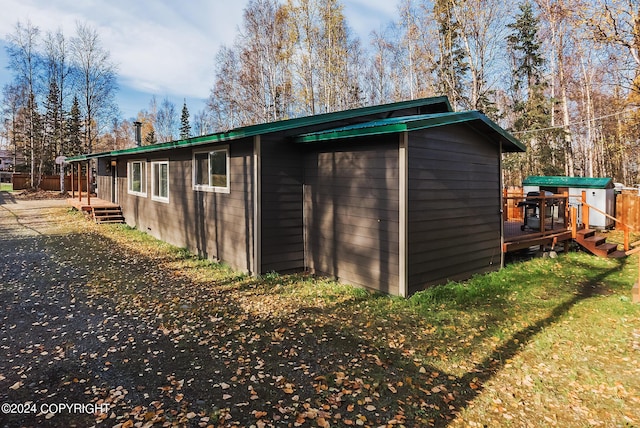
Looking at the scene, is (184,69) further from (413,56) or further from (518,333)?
(518,333)

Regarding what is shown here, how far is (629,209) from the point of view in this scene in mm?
13508

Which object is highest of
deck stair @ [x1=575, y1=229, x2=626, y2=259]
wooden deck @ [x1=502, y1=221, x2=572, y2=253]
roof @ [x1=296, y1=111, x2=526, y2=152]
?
roof @ [x1=296, y1=111, x2=526, y2=152]

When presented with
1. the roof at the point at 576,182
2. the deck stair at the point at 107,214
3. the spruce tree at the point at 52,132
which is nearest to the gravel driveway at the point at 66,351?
the deck stair at the point at 107,214

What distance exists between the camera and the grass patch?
2996 mm

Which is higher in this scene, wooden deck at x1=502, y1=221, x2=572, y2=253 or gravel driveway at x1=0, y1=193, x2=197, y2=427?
wooden deck at x1=502, y1=221, x2=572, y2=253

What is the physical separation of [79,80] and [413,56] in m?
23.8

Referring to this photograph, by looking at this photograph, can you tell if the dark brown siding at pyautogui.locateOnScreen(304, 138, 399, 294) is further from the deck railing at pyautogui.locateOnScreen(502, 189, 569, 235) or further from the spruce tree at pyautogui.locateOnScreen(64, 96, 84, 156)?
the spruce tree at pyautogui.locateOnScreen(64, 96, 84, 156)

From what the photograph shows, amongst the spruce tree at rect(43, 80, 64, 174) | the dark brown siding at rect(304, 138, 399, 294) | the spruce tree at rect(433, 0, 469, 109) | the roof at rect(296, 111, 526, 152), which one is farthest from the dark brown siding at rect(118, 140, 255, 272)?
the spruce tree at rect(43, 80, 64, 174)

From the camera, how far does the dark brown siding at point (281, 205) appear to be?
648 centimetres

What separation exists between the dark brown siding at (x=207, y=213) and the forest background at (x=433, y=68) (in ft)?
36.6

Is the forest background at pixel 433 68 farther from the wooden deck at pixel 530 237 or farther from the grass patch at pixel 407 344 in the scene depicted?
the grass patch at pixel 407 344

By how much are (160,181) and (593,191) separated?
14459mm

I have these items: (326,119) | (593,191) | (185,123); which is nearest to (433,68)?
(593,191)

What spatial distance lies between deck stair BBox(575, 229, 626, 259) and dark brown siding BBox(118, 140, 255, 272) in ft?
26.5
